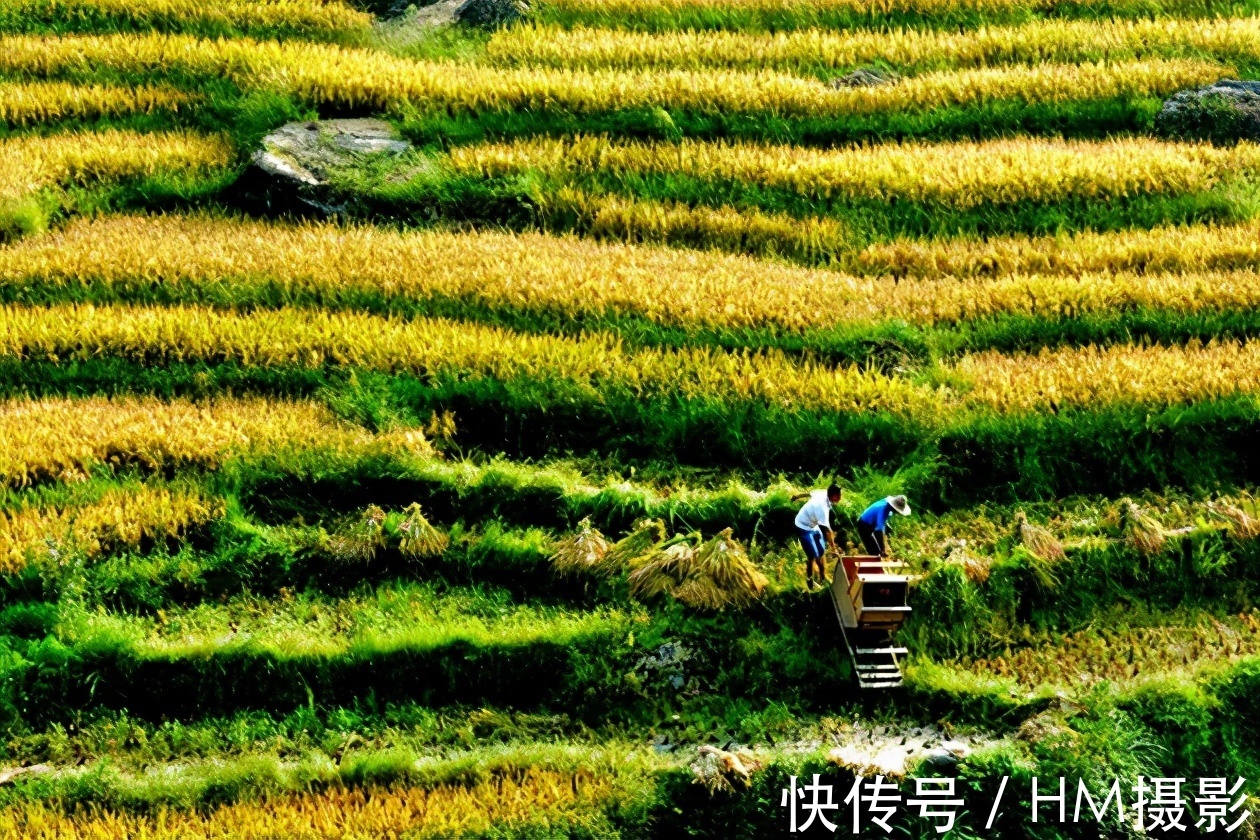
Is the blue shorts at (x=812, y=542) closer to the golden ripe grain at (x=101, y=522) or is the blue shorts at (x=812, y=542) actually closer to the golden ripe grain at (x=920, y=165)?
the golden ripe grain at (x=101, y=522)

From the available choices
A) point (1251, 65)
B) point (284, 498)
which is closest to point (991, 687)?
point (284, 498)

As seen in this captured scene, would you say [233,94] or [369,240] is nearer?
[369,240]

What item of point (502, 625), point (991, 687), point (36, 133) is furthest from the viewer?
point (36, 133)

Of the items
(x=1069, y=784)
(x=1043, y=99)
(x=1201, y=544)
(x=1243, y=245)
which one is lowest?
(x=1069, y=784)

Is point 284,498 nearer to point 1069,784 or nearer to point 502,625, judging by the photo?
point 502,625

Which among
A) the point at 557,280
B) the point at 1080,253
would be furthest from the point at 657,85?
the point at 1080,253

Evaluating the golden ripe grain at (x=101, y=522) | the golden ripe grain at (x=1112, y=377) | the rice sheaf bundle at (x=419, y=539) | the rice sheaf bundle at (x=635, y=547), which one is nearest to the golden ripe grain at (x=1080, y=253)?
the golden ripe grain at (x=1112, y=377)

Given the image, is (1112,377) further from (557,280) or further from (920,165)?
(557,280)
